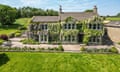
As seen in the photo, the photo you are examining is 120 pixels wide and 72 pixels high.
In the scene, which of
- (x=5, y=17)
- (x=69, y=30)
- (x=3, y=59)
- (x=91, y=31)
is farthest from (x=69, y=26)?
(x=5, y=17)

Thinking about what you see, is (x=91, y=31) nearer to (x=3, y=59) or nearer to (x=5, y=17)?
(x=3, y=59)

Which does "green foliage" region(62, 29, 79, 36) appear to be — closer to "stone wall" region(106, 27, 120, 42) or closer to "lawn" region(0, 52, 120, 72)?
"lawn" region(0, 52, 120, 72)

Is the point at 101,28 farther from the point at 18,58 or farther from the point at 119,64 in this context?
the point at 18,58

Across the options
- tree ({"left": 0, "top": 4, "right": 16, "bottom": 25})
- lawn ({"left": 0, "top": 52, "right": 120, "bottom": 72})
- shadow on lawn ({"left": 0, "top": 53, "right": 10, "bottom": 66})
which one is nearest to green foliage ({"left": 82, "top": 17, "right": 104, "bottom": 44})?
lawn ({"left": 0, "top": 52, "right": 120, "bottom": 72})

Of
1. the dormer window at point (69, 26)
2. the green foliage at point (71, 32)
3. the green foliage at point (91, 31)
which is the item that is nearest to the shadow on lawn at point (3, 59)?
the green foliage at point (71, 32)

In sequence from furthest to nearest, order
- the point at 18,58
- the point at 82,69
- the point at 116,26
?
the point at 116,26 → the point at 18,58 → the point at 82,69

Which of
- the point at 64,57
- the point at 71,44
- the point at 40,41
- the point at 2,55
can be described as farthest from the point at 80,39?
the point at 2,55

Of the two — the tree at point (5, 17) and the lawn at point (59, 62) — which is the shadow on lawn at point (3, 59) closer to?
the lawn at point (59, 62)
